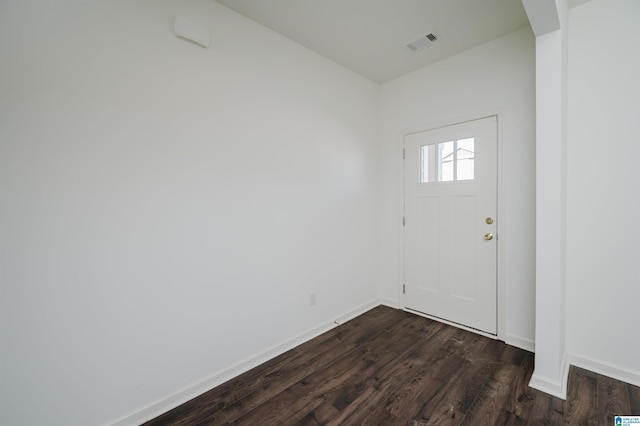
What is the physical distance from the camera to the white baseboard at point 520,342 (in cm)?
235

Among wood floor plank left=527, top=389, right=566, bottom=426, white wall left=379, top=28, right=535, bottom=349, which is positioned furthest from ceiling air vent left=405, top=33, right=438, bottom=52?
wood floor plank left=527, top=389, right=566, bottom=426

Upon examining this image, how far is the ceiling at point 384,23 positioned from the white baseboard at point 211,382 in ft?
9.10

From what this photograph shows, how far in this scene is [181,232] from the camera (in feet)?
6.02

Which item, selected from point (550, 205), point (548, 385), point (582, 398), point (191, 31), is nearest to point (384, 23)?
point (191, 31)

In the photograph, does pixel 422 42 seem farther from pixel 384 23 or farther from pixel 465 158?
pixel 465 158

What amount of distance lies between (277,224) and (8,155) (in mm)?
1616

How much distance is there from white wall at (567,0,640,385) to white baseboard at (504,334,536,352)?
0.82ft

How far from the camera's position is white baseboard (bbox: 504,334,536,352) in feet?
7.71

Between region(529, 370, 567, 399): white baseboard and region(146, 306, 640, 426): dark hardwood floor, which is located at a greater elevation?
region(529, 370, 567, 399): white baseboard

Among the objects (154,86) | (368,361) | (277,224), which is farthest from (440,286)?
(154,86)

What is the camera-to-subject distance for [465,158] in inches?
109

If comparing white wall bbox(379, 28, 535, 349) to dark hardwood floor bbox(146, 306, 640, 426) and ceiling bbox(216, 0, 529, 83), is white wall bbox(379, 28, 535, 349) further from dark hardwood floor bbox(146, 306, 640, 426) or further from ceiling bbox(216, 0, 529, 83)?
dark hardwood floor bbox(146, 306, 640, 426)
